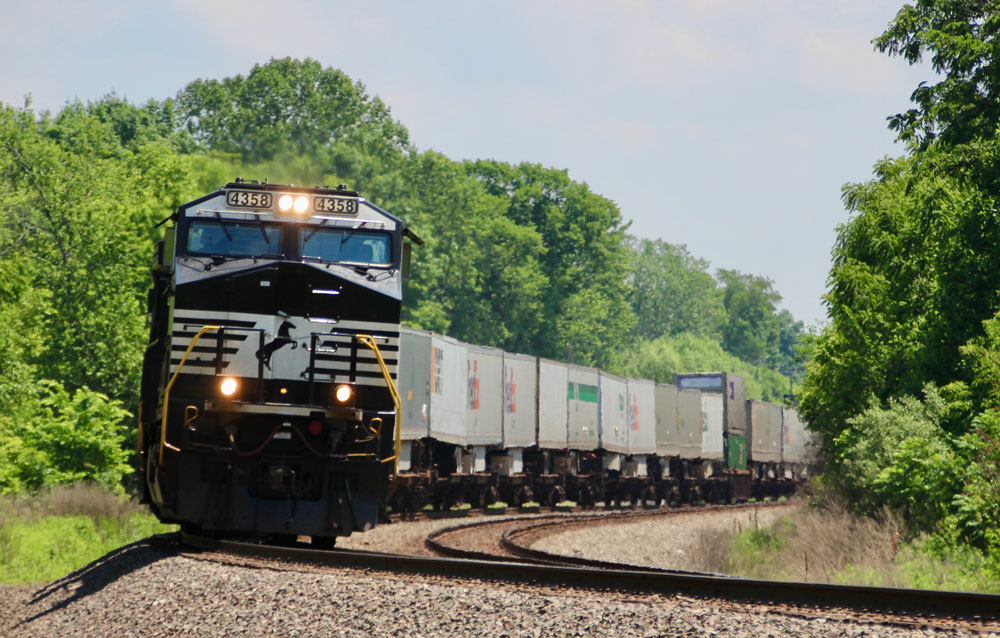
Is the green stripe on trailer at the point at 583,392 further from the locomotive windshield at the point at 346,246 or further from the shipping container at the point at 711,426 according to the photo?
the locomotive windshield at the point at 346,246

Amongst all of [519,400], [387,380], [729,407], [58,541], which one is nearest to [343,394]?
[387,380]

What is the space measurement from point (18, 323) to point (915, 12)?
71.0 feet

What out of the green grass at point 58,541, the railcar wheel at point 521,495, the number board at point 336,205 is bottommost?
the green grass at point 58,541

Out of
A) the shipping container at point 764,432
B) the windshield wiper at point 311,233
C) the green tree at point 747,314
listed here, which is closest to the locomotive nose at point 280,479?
the windshield wiper at point 311,233

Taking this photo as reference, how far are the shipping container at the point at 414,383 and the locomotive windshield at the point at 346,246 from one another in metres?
9.46

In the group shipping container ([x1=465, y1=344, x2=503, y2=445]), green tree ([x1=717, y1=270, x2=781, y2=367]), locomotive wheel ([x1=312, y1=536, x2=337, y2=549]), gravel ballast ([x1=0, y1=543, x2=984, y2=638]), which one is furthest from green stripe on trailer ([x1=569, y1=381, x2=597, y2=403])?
green tree ([x1=717, y1=270, x2=781, y2=367])

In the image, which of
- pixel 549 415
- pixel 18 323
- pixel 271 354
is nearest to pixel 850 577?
pixel 271 354

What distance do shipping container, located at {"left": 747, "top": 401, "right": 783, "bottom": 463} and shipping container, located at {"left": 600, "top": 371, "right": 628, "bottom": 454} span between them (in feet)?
42.8

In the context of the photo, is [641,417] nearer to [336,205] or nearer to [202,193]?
[202,193]

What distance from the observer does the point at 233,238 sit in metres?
12.4

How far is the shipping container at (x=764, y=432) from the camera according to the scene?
49219 mm

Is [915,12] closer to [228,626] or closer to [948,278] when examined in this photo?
[948,278]

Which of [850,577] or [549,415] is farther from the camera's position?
[549,415]

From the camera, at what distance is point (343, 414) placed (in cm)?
1178
